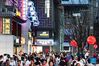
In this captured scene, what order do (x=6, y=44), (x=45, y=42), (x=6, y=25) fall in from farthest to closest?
(x=45, y=42), (x=6, y=25), (x=6, y=44)

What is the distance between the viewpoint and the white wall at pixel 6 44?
45.9 metres

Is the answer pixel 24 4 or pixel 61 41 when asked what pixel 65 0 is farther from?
pixel 24 4

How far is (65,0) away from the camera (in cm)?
13875

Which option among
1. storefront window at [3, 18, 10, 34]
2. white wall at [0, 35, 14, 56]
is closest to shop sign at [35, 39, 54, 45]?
storefront window at [3, 18, 10, 34]

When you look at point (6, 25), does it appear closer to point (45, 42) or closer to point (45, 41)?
point (45, 42)

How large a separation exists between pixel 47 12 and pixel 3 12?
49.7 meters

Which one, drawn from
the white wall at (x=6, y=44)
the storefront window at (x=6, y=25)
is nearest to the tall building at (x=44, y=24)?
the storefront window at (x=6, y=25)

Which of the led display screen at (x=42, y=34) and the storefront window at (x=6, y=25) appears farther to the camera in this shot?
the led display screen at (x=42, y=34)

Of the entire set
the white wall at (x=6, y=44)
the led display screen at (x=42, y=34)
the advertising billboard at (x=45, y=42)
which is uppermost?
the white wall at (x=6, y=44)

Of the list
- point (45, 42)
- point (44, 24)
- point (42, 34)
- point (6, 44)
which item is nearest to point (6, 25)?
point (6, 44)

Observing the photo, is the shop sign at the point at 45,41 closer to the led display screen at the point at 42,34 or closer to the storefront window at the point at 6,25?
the led display screen at the point at 42,34

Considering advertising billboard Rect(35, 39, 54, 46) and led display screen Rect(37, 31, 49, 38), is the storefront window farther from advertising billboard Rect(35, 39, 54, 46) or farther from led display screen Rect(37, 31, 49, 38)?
led display screen Rect(37, 31, 49, 38)

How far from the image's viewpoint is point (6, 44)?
46.2 metres

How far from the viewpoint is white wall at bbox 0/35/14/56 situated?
45.9 m
